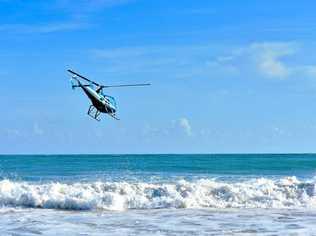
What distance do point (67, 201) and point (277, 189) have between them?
29.0 ft

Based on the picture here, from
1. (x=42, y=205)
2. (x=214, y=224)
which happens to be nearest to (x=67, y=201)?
(x=42, y=205)

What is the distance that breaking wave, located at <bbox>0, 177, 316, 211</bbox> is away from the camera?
26438 millimetres

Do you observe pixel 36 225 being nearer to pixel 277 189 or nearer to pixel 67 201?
pixel 67 201

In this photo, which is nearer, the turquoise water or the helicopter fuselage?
the helicopter fuselage

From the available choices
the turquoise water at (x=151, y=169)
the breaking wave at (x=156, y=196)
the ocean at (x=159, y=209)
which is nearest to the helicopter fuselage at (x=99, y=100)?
the ocean at (x=159, y=209)

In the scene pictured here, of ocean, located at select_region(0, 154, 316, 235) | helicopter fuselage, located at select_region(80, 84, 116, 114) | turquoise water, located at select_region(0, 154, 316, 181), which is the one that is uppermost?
helicopter fuselage, located at select_region(80, 84, 116, 114)

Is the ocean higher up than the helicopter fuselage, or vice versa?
the helicopter fuselage

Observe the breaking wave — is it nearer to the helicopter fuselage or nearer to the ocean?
the ocean

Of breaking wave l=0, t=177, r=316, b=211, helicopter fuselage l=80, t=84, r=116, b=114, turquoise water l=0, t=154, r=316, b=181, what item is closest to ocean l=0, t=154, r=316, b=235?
breaking wave l=0, t=177, r=316, b=211

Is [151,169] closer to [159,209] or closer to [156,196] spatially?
[156,196]

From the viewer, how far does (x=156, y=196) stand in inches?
1111

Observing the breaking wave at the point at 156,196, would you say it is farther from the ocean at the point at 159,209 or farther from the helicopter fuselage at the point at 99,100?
the helicopter fuselage at the point at 99,100

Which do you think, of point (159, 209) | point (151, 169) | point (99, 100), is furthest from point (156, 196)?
point (151, 169)

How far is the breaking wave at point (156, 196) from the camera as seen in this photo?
2644 cm
